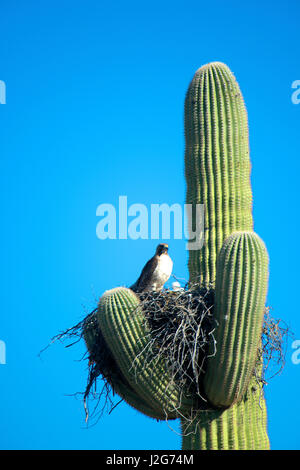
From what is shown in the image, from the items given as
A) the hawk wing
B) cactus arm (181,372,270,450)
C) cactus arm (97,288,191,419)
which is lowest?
cactus arm (181,372,270,450)

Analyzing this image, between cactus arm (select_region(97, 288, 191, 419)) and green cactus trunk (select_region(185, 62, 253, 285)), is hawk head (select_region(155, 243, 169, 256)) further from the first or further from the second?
cactus arm (select_region(97, 288, 191, 419))

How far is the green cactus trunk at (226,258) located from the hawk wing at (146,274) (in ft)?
3.42

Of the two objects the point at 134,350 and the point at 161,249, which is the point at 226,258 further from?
the point at 161,249

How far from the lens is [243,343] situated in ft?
21.5

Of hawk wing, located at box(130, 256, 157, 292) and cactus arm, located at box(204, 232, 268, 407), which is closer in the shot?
cactus arm, located at box(204, 232, 268, 407)

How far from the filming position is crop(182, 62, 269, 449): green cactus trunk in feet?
21.2

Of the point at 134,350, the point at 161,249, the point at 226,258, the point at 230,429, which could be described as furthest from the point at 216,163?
the point at 230,429

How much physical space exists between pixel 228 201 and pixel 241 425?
7.62 ft

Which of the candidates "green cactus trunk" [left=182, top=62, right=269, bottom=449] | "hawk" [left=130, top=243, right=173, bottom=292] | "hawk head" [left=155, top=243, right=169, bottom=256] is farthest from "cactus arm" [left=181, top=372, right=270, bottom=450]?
"hawk head" [left=155, top=243, right=169, bottom=256]

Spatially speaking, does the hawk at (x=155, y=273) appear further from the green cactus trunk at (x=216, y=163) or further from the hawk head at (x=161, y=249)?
the green cactus trunk at (x=216, y=163)

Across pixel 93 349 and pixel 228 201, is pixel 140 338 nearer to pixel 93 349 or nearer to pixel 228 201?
pixel 93 349

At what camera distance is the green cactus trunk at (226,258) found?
6.45m

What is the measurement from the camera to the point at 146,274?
28.6 feet

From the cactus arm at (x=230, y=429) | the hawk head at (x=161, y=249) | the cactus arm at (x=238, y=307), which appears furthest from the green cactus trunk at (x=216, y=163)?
the cactus arm at (x=230, y=429)
